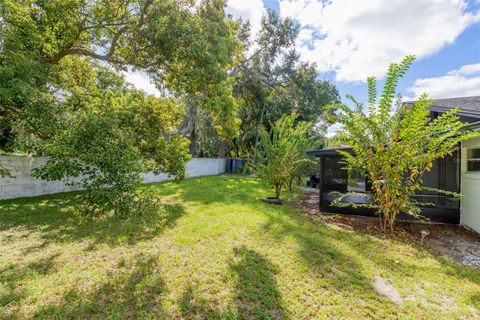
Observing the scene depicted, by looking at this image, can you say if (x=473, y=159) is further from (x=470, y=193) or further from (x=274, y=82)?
(x=274, y=82)

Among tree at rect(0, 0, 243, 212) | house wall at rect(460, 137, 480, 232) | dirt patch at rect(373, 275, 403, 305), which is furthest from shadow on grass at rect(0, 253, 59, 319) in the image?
house wall at rect(460, 137, 480, 232)

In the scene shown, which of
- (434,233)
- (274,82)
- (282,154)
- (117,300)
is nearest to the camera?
(117,300)

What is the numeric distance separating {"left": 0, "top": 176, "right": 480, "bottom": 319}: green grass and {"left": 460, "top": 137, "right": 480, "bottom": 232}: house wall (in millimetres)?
2473

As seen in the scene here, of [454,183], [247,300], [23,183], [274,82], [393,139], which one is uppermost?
[274,82]

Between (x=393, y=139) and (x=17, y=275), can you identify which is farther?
(x=393, y=139)

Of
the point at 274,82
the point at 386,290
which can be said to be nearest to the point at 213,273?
the point at 386,290

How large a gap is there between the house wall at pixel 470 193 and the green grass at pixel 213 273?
8.11ft

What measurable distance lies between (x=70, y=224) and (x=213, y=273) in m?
3.94

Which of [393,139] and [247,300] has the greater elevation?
[393,139]

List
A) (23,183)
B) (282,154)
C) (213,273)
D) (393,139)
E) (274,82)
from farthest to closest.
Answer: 1. (274,82)
2. (282,154)
3. (23,183)
4. (393,139)
5. (213,273)

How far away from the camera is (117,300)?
8.49 feet

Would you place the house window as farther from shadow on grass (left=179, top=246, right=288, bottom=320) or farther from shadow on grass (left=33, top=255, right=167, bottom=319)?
shadow on grass (left=33, top=255, right=167, bottom=319)

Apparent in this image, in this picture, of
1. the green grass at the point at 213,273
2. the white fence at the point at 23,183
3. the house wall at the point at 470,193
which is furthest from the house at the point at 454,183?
the white fence at the point at 23,183

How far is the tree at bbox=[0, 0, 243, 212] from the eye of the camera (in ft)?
10.8
